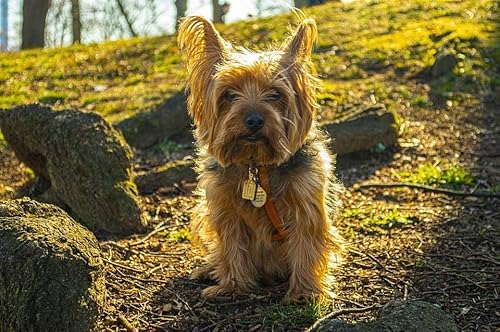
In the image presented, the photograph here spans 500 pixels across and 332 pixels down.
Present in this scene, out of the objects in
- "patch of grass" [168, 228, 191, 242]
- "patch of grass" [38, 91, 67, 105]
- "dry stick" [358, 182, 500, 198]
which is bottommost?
"patch of grass" [168, 228, 191, 242]

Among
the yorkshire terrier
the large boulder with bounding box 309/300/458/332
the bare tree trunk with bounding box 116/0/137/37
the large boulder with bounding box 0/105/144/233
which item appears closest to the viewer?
the large boulder with bounding box 309/300/458/332

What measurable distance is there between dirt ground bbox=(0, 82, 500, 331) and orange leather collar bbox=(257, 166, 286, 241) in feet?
1.70

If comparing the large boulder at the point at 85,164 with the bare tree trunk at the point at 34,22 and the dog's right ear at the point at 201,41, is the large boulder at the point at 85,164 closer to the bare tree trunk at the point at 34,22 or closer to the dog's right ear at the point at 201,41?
the dog's right ear at the point at 201,41

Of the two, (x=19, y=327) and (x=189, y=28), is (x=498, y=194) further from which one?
(x=19, y=327)

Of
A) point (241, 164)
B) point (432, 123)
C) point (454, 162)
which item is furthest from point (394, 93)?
point (241, 164)

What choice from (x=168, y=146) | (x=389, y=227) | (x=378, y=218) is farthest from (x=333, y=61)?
(x=389, y=227)

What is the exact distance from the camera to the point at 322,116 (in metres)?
9.98

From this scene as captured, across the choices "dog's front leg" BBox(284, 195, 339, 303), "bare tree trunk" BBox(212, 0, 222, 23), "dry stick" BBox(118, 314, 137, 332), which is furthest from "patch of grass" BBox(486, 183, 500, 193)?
"bare tree trunk" BBox(212, 0, 222, 23)

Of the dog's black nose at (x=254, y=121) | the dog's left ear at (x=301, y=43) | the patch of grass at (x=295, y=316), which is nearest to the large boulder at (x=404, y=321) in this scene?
the patch of grass at (x=295, y=316)

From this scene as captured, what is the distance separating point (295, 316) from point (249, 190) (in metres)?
A: 0.97

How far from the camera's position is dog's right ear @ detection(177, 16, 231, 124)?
4.98 meters

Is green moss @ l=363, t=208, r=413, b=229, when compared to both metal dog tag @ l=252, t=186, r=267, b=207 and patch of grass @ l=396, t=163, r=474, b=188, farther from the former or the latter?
metal dog tag @ l=252, t=186, r=267, b=207

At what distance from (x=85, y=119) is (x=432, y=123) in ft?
18.1

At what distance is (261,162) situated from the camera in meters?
4.78
